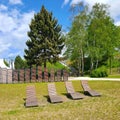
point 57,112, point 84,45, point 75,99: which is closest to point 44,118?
point 57,112

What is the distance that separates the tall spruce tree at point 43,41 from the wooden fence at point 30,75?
9099mm

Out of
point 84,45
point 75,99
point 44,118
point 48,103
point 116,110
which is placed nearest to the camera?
point 44,118

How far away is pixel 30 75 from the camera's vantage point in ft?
101

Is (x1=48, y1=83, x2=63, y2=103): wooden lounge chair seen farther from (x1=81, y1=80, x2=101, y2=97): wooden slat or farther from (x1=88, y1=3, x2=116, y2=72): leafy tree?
(x1=88, y1=3, x2=116, y2=72): leafy tree

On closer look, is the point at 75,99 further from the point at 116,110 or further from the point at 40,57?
the point at 40,57

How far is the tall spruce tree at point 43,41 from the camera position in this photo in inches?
1597

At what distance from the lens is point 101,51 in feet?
149

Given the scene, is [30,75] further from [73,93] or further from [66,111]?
[66,111]

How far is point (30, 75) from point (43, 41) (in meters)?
11.3

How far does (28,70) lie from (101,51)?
18612 mm

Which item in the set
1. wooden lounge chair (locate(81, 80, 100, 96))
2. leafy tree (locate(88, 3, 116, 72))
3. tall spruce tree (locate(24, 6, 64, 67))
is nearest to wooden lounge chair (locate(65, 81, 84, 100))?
wooden lounge chair (locate(81, 80, 100, 96))

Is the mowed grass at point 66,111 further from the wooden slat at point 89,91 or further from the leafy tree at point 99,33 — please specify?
the leafy tree at point 99,33

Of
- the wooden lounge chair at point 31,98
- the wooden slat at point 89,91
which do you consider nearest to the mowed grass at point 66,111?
the wooden lounge chair at point 31,98

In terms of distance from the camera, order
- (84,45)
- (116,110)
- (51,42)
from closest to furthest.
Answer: (116,110), (51,42), (84,45)
